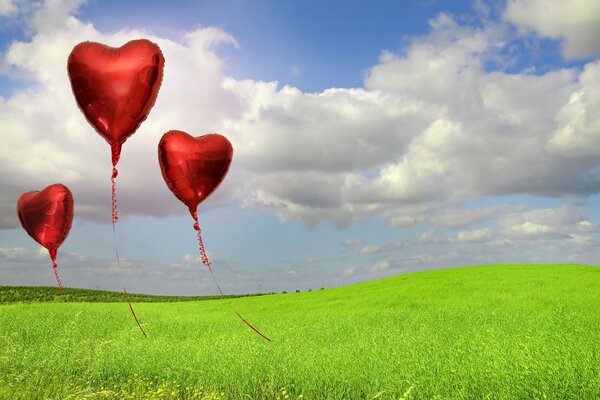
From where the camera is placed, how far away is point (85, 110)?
11719 mm

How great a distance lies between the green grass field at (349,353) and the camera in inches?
349

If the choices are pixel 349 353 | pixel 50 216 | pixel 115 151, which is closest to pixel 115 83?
pixel 115 151

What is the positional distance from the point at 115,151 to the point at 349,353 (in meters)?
6.66

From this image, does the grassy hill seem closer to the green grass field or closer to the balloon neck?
the green grass field

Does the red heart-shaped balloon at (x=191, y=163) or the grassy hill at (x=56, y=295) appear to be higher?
the red heart-shaped balloon at (x=191, y=163)

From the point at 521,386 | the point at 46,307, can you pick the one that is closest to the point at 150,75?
the point at 521,386

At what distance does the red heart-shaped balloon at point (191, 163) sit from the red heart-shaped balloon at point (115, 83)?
91 cm

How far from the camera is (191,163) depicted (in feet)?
39.5

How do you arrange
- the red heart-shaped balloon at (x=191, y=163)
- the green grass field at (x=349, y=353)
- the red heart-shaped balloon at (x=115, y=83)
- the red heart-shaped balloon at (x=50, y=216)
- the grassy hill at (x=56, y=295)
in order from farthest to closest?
the grassy hill at (x=56, y=295)
the red heart-shaped balloon at (x=50, y=216)
the red heart-shaped balloon at (x=191, y=163)
the red heart-shaped balloon at (x=115, y=83)
the green grass field at (x=349, y=353)

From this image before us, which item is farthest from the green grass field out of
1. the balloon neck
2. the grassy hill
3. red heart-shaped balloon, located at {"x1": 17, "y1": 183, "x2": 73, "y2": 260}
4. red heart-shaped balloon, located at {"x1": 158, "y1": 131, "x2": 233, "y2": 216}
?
the grassy hill

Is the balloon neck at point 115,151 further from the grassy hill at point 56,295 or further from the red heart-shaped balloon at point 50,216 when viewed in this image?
the grassy hill at point 56,295

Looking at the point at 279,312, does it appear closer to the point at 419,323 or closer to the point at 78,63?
the point at 419,323

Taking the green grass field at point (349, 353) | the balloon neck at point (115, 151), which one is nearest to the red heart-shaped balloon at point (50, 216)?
the green grass field at point (349, 353)

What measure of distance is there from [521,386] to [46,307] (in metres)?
27.6
